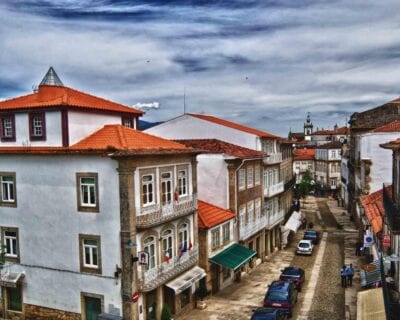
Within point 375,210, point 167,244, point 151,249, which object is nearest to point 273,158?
point 375,210

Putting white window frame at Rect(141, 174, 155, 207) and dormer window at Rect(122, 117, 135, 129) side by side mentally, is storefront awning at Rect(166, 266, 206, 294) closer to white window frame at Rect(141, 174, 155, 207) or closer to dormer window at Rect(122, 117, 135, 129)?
white window frame at Rect(141, 174, 155, 207)

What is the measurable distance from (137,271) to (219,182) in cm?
1207

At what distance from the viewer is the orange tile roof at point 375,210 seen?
86.9 ft

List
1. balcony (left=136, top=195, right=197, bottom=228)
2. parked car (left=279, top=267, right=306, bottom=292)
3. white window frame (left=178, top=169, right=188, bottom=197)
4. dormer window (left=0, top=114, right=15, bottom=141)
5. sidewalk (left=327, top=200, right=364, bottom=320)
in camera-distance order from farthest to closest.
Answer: parked car (left=279, top=267, right=306, bottom=292) → sidewalk (left=327, top=200, right=364, bottom=320) → white window frame (left=178, top=169, right=188, bottom=197) → dormer window (left=0, top=114, right=15, bottom=141) → balcony (left=136, top=195, right=197, bottom=228)

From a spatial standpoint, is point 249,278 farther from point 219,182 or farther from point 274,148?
point 274,148

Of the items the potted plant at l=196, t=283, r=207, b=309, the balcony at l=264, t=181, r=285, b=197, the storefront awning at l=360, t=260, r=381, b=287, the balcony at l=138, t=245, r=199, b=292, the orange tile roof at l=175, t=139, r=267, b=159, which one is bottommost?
the potted plant at l=196, t=283, r=207, b=309

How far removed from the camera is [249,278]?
31781 mm

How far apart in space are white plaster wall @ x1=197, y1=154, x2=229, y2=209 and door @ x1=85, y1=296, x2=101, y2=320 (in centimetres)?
1243

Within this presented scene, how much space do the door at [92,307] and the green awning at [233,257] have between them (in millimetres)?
8249

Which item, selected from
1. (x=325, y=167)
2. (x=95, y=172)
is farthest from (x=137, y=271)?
(x=325, y=167)

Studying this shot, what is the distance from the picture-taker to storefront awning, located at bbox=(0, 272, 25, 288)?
22.8m

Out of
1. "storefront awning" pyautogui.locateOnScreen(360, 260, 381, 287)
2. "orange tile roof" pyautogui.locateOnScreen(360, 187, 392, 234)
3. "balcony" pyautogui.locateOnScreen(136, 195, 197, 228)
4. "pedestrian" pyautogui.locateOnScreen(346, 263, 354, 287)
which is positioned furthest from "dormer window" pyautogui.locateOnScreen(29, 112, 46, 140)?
"pedestrian" pyautogui.locateOnScreen(346, 263, 354, 287)

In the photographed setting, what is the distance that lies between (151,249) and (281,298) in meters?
7.84

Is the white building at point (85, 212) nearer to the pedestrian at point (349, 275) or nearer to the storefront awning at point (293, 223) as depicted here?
the pedestrian at point (349, 275)
